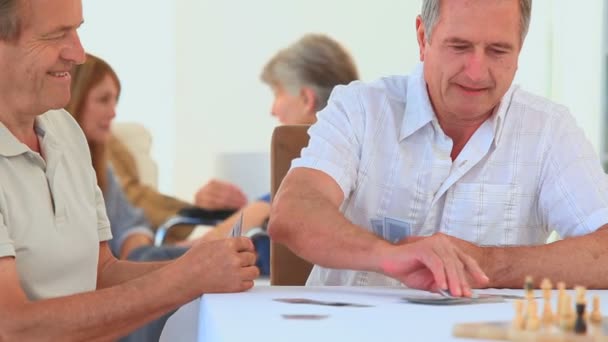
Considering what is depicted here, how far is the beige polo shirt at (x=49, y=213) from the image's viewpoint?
5.71 ft

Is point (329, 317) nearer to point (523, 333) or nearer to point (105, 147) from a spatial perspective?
point (523, 333)

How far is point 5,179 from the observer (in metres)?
1.74

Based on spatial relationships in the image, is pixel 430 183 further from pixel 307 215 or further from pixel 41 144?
pixel 41 144

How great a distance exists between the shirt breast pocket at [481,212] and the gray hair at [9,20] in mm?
822

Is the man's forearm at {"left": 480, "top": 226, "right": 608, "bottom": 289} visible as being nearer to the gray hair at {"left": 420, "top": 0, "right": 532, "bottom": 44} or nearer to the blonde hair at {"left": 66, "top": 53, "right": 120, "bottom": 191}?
the gray hair at {"left": 420, "top": 0, "right": 532, "bottom": 44}

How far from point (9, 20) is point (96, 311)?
45cm

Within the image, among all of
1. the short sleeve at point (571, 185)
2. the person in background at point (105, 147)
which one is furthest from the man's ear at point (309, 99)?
the short sleeve at point (571, 185)

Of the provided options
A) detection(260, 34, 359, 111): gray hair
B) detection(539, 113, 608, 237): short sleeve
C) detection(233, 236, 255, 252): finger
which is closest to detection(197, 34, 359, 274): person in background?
detection(260, 34, 359, 111): gray hair

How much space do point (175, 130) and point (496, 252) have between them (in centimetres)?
496

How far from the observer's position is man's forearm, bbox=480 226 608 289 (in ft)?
6.09

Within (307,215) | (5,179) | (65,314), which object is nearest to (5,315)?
(65,314)

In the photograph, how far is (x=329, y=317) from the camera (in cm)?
137

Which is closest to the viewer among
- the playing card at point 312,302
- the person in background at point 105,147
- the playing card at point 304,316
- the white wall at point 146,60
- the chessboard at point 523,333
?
the chessboard at point 523,333

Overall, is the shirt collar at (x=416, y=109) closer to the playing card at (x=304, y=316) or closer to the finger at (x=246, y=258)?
the finger at (x=246, y=258)
